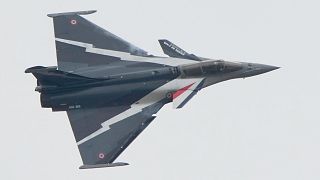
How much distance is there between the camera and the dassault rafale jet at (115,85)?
196 ft

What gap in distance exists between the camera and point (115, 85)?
6028 centimetres

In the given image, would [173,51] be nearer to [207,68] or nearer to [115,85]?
[207,68]

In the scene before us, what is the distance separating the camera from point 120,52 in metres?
61.6

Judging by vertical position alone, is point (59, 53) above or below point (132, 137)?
above

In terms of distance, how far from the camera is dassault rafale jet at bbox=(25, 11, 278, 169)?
196 feet

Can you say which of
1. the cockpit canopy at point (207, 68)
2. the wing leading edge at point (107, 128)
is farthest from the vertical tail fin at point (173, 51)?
the wing leading edge at point (107, 128)

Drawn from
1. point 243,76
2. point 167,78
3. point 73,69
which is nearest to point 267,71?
point 243,76

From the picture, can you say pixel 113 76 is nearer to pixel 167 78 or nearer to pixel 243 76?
pixel 167 78

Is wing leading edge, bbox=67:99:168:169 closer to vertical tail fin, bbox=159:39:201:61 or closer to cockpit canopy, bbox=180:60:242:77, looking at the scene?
cockpit canopy, bbox=180:60:242:77

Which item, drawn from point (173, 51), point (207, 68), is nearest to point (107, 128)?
point (173, 51)

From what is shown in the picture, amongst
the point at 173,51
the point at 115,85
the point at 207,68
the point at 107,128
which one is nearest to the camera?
the point at 107,128

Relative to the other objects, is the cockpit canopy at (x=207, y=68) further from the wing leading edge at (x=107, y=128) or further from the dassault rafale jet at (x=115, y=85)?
the wing leading edge at (x=107, y=128)

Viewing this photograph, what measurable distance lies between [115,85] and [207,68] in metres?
4.78

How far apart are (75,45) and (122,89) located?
3666 mm
